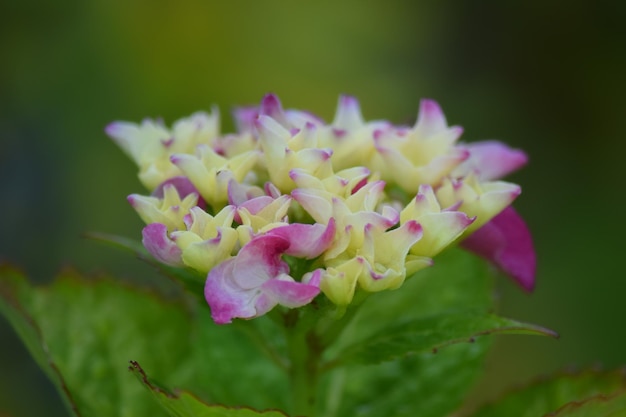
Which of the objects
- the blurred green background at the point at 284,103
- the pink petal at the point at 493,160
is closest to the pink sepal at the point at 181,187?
the pink petal at the point at 493,160

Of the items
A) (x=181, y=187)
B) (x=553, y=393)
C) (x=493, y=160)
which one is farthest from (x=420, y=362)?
→ (x=181, y=187)

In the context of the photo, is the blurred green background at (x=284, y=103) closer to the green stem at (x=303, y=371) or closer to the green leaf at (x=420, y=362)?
the green leaf at (x=420, y=362)

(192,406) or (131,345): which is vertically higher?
(192,406)

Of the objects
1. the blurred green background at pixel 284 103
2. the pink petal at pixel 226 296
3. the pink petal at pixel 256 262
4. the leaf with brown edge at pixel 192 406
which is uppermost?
the pink petal at pixel 256 262

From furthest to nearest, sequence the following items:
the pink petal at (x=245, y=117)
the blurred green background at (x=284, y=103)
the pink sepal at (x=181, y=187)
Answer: the blurred green background at (x=284, y=103) → the pink petal at (x=245, y=117) → the pink sepal at (x=181, y=187)

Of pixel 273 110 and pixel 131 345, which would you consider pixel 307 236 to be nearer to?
pixel 273 110

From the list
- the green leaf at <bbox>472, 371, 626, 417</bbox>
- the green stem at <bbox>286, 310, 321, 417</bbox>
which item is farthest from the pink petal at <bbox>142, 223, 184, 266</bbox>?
the green leaf at <bbox>472, 371, 626, 417</bbox>

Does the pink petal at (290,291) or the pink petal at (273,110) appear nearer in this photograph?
the pink petal at (290,291)

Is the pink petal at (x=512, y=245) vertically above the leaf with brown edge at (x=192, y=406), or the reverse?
the pink petal at (x=512, y=245)

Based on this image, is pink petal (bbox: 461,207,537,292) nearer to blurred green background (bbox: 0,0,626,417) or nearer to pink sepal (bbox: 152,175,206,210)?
pink sepal (bbox: 152,175,206,210)
